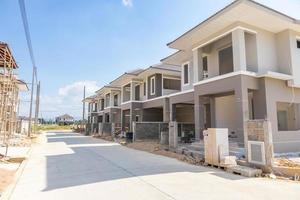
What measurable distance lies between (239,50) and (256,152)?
4.96 meters

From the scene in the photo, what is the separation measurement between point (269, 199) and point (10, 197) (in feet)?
18.7

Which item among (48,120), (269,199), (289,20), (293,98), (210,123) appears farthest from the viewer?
(48,120)

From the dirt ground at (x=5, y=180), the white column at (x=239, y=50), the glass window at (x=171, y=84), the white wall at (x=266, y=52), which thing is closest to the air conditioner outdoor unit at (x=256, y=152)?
the white column at (x=239, y=50)

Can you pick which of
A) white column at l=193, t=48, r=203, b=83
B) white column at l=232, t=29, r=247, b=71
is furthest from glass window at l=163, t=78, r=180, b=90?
white column at l=232, t=29, r=247, b=71

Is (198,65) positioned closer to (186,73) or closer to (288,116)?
(186,73)

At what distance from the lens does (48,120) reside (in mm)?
97750

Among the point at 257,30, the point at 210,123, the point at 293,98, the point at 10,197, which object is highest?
the point at 257,30

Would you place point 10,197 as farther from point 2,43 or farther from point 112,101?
point 112,101

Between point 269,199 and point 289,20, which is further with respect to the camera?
point 289,20

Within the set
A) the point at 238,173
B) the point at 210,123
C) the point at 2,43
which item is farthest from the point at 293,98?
the point at 2,43

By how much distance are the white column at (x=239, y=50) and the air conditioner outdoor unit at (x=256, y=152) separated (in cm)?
388

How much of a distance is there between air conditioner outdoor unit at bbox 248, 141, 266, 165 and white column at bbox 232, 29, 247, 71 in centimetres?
388

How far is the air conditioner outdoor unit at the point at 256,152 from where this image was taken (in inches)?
304

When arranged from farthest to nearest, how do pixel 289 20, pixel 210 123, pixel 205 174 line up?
pixel 210 123 < pixel 289 20 < pixel 205 174
